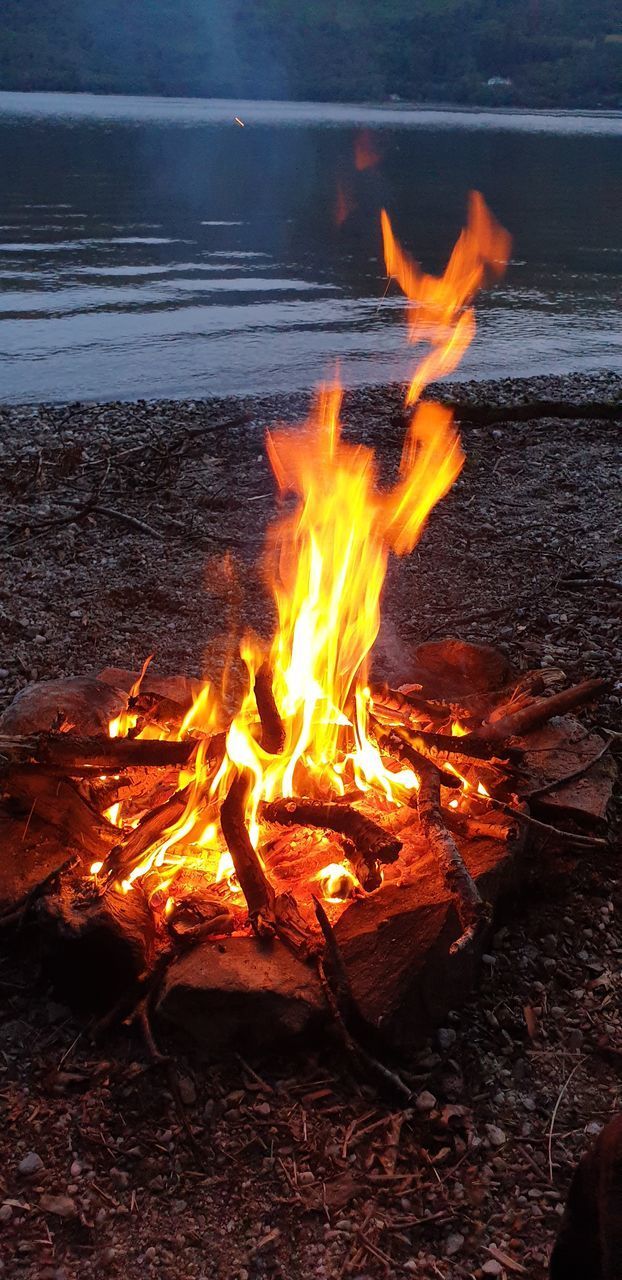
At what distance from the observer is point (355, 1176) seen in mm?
2967

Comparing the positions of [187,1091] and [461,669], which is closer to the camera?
[187,1091]

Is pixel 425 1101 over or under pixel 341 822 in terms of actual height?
under

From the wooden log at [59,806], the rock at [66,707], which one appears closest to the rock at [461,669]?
the rock at [66,707]

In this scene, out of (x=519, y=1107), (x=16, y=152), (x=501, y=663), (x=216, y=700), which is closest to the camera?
(x=519, y=1107)

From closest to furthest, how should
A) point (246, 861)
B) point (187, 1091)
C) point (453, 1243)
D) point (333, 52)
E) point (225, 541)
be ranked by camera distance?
1. point (453, 1243)
2. point (187, 1091)
3. point (246, 861)
4. point (225, 541)
5. point (333, 52)

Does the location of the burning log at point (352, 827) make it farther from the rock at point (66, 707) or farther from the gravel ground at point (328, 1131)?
the rock at point (66, 707)

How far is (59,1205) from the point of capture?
2877mm

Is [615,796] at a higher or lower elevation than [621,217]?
lower

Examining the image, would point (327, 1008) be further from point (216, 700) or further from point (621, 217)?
point (621, 217)

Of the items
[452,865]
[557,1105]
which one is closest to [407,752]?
[452,865]

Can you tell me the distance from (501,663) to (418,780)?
126 cm

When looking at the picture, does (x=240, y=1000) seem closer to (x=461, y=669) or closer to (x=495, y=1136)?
(x=495, y=1136)

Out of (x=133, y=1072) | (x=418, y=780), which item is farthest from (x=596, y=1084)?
(x=133, y=1072)

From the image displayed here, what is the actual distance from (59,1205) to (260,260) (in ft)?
84.3
